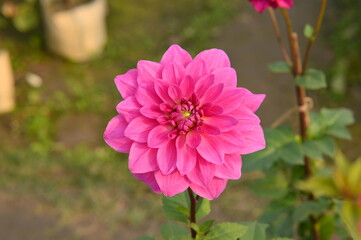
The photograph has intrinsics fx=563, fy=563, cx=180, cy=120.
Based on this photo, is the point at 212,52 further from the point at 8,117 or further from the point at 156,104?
the point at 8,117

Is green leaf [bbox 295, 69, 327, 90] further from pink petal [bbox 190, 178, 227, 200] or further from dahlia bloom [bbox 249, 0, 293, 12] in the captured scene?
pink petal [bbox 190, 178, 227, 200]

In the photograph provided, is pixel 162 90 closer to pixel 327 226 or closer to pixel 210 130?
pixel 210 130

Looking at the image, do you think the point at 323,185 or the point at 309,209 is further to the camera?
the point at 309,209

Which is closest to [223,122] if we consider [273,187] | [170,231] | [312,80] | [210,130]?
[210,130]

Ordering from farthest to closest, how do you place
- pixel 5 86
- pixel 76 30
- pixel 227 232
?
1. pixel 76 30
2. pixel 5 86
3. pixel 227 232

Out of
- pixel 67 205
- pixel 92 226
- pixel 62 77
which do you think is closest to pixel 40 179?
pixel 67 205

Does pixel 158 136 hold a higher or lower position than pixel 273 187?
higher
